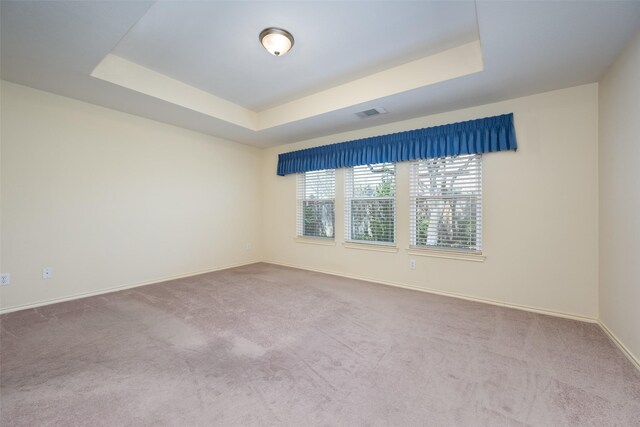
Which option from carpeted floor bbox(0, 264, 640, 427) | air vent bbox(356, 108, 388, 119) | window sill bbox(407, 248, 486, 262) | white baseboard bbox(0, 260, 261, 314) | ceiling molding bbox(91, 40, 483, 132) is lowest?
carpeted floor bbox(0, 264, 640, 427)

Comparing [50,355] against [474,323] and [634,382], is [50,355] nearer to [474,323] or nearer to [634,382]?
[474,323]

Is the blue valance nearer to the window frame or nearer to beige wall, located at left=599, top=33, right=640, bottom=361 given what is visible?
the window frame

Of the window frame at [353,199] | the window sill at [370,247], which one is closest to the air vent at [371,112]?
the window frame at [353,199]

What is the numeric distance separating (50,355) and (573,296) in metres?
4.85

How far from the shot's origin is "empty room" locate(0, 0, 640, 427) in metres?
1.69

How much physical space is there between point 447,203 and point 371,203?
1.14 m

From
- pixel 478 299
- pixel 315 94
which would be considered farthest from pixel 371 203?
pixel 478 299

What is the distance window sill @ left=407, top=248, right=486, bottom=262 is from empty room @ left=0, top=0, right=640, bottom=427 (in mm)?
19

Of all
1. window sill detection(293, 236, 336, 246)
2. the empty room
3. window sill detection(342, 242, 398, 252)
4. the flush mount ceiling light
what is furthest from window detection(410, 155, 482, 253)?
the flush mount ceiling light

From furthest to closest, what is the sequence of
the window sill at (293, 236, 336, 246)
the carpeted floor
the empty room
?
the window sill at (293, 236, 336, 246) < the empty room < the carpeted floor

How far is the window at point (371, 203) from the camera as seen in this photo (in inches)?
158

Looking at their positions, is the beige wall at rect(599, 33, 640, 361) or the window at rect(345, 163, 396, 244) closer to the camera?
the beige wall at rect(599, 33, 640, 361)

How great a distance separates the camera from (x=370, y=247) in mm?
4156

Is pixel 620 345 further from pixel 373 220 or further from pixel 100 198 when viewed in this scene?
pixel 100 198
